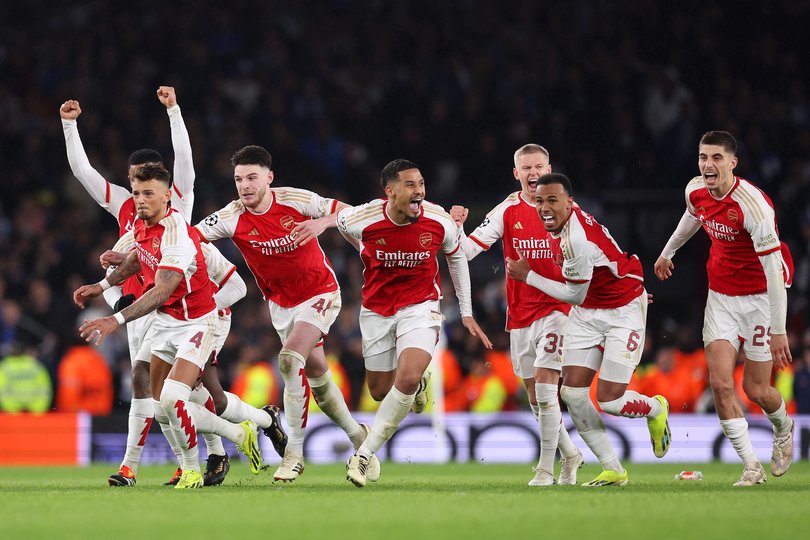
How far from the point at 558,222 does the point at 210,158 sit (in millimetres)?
12354

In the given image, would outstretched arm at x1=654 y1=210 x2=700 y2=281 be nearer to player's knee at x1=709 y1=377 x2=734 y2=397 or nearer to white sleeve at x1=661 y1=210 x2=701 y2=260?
white sleeve at x1=661 y1=210 x2=701 y2=260

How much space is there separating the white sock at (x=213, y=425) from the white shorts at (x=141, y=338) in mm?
572

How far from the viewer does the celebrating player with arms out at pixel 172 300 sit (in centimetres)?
963

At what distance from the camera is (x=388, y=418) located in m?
9.91

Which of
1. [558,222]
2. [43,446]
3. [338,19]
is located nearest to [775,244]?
[558,222]

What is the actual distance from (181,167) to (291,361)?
203 centimetres

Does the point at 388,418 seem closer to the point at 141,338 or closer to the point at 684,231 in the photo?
the point at 141,338

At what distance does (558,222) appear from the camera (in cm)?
999

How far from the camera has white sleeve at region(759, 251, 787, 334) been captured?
33.0 ft

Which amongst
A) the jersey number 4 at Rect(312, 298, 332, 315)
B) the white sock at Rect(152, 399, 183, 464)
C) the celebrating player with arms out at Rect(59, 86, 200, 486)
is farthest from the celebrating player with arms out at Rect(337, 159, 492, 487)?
the celebrating player with arms out at Rect(59, 86, 200, 486)

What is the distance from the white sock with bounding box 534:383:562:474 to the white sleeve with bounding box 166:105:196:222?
334 centimetres

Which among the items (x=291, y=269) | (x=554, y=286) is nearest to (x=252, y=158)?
(x=291, y=269)

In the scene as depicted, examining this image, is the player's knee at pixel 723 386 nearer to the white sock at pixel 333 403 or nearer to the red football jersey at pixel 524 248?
the red football jersey at pixel 524 248

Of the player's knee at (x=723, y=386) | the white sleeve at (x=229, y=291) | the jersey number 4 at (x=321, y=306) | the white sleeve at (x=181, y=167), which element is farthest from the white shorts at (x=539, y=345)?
the white sleeve at (x=181, y=167)
